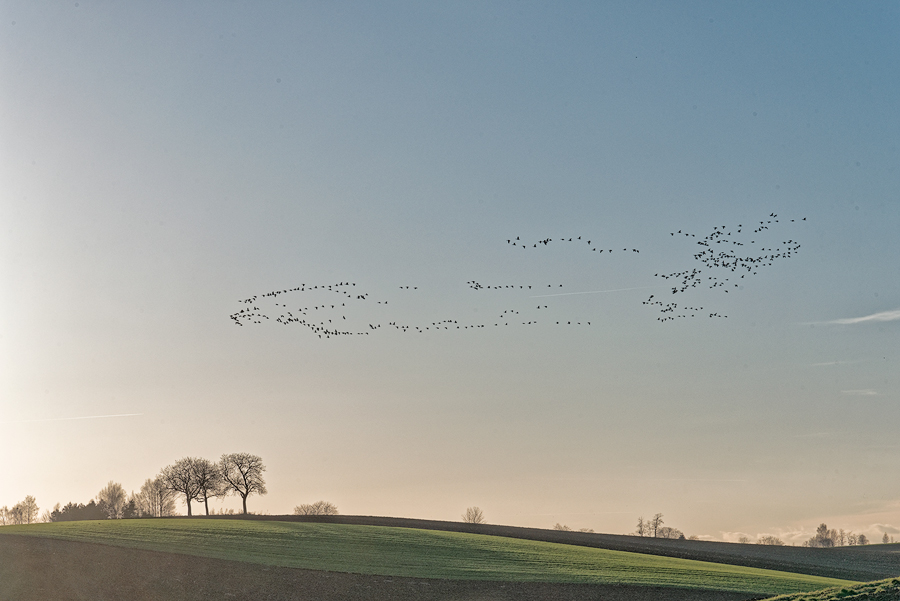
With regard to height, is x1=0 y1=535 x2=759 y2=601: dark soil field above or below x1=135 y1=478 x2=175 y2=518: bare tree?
above

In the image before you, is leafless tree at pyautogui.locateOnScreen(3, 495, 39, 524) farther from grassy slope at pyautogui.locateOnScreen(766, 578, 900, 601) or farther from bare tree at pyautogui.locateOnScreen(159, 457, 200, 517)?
grassy slope at pyautogui.locateOnScreen(766, 578, 900, 601)

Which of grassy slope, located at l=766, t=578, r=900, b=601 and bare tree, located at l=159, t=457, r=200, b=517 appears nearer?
grassy slope, located at l=766, t=578, r=900, b=601

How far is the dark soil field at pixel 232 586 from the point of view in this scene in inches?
1548

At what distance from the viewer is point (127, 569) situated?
147 ft

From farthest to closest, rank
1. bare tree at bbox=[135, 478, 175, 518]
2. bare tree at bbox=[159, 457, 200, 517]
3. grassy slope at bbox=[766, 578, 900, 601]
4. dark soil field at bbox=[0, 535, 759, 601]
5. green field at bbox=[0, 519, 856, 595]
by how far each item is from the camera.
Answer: bare tree at bbox=[135, 478, 175, 518]
bare tree at bbox=[159, 457, 200, 517]
green field at bbox=[0, 519, 856, 595]
dark soil field at bbox=[0, 535, 759, 601]
grassy slope at bbox=[766, 578, 900, 601]

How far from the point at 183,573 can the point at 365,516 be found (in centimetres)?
5022

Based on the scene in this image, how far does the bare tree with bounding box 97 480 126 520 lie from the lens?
150625 mm

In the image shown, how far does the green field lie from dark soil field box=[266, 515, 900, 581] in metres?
5.40

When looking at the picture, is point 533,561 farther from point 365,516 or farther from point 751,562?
point 365,516

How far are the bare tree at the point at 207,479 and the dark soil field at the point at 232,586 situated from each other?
69.1m

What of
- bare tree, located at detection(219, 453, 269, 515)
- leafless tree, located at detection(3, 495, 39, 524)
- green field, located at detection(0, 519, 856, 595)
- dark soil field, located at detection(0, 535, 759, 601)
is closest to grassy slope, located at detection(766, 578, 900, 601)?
dark soil field, located at detection(0, 535, 759, 601)

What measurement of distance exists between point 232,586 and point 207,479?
264 ft

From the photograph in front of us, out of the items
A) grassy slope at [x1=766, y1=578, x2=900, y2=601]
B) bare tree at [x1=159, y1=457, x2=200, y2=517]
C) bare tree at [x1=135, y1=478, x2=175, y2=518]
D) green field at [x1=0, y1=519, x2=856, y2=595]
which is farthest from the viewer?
bare tree at [x1=135, y1=478, x2=175, y2=518]

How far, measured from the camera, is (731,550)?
74250 millimetres
